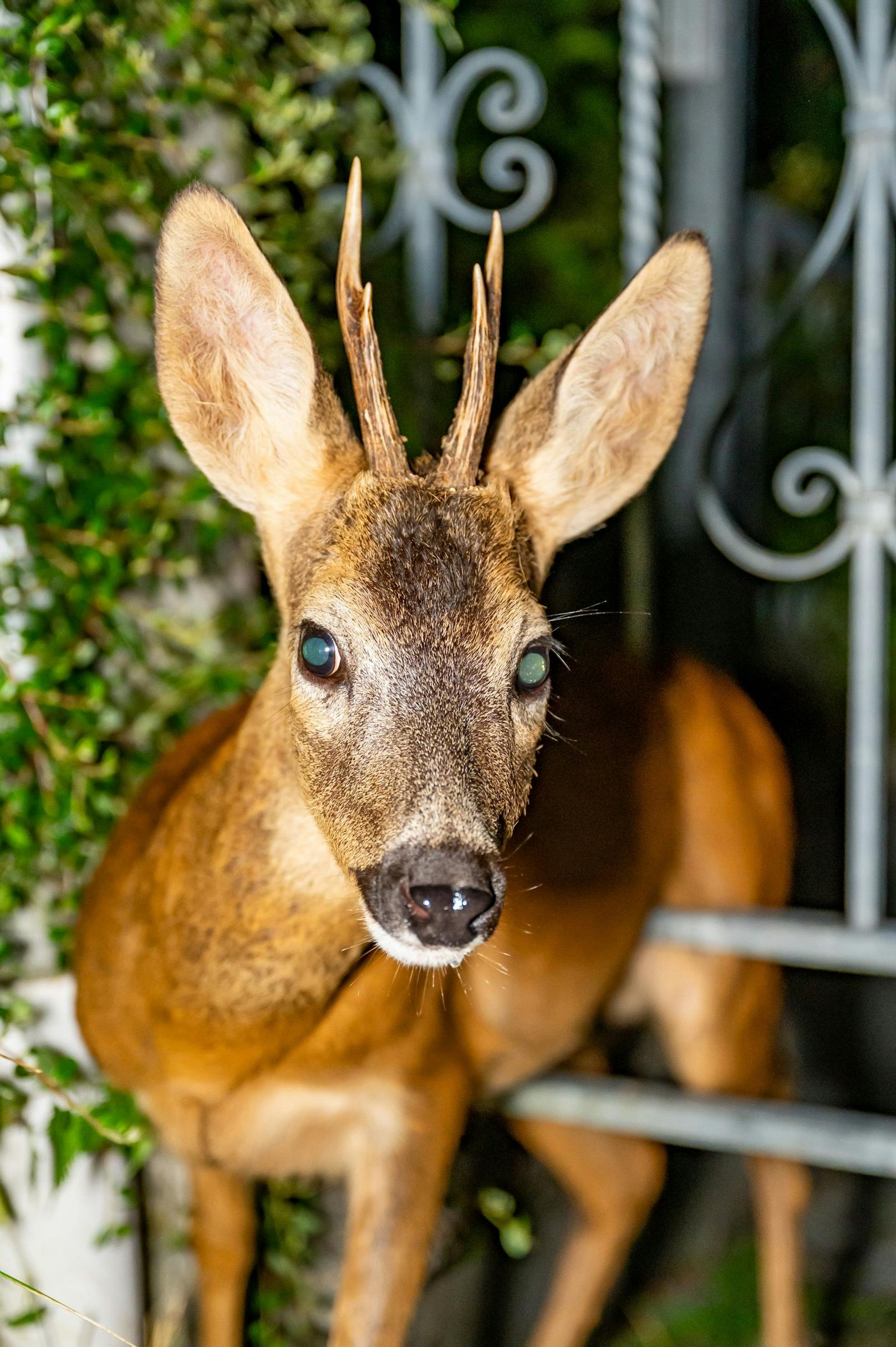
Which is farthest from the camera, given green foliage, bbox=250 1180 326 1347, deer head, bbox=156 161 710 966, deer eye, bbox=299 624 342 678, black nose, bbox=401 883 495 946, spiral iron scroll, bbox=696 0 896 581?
green foliage, bbox=250 1180 326 1347

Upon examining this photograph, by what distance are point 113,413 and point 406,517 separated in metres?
1.05

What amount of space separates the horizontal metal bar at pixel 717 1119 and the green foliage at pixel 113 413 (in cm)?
103

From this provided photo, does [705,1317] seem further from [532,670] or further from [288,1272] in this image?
[532,670]

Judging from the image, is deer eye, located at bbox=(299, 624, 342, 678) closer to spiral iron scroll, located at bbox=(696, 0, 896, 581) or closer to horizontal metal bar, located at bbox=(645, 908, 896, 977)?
spiral iron scroll, located at bbox=(696, 0, 896, 581)

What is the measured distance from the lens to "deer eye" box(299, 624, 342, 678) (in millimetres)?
1795

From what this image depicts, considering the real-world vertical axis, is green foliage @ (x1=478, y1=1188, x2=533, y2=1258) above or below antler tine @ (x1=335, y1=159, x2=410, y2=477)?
below

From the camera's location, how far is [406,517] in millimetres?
1800

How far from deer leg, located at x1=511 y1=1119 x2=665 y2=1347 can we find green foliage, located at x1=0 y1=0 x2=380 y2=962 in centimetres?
127

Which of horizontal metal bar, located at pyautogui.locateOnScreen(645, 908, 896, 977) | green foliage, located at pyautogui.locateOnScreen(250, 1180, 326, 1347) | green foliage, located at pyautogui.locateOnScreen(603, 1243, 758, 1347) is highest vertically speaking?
horizontal metal bar, located at pyautogui.locateOnScreen(645, 908, 896, 977)

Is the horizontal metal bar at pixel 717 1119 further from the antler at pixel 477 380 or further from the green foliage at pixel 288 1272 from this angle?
the antler at pixel 477 380

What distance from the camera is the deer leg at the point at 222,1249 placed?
2.53 m

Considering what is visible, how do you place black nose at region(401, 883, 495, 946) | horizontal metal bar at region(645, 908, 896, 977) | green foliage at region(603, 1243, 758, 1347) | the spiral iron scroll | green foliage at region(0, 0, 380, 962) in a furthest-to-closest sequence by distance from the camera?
green foliage at region(603, 1243, 758, 1347), horizontal metal bar at region(645, 908, 896, 977), the spiral iron scroll, green foliage at region(0, 0, 380, 962), black nose at region(401, 883, 495, 946)

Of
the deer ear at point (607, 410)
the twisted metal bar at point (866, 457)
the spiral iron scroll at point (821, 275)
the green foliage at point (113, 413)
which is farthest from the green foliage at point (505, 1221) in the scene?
the deer ear at point (607, 410)

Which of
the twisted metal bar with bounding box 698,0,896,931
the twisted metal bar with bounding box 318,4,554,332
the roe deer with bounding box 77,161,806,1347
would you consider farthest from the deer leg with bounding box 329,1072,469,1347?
the twisted metal bar with bounding box 318,4,554,332
